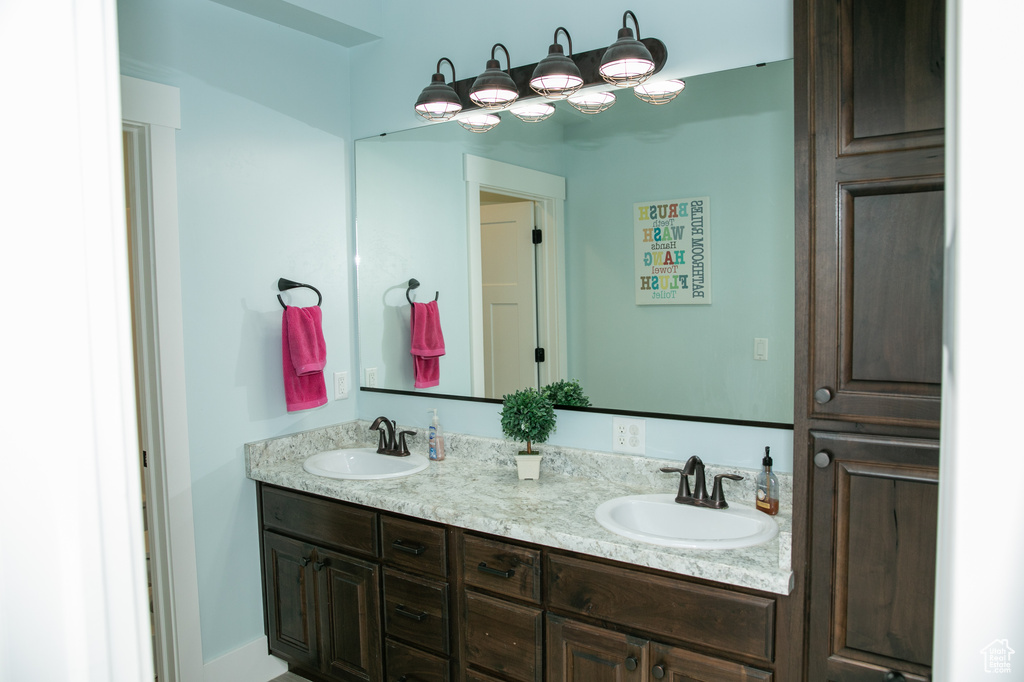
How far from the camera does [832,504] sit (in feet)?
4.57

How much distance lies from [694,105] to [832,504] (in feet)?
4.21

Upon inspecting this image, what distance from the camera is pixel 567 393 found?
233 cm

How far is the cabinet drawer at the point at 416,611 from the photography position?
204cm

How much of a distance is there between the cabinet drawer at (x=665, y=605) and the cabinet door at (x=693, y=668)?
34 mm

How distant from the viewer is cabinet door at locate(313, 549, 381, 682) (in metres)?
2.23

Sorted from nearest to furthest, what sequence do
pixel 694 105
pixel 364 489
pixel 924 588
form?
1. pixel 924 588
2. pixel 694 105
3. pixel 364 489

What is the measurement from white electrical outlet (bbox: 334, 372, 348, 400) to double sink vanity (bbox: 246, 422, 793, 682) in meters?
0.22

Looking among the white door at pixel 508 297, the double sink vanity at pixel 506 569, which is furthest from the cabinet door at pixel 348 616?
the white door at pixel 508 297

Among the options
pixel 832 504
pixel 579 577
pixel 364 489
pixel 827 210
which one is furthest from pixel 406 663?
pixel 827 210

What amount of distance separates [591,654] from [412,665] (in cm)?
72

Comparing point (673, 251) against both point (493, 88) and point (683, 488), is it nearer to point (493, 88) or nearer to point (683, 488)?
point (683, 488)

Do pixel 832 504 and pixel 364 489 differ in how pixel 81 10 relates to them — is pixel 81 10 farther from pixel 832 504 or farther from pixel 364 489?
pixel 364 489

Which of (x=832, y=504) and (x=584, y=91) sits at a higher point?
(x=584, y=91)

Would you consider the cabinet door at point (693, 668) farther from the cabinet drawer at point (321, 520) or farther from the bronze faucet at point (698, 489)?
the cabinet drawer at point (321, 520)
